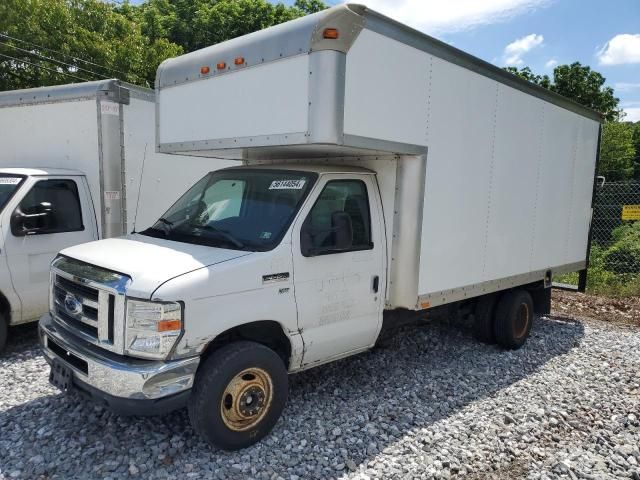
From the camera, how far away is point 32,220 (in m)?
5.46

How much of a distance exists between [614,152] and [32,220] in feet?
109

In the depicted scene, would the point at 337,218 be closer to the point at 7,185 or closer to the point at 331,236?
the point at 331,236

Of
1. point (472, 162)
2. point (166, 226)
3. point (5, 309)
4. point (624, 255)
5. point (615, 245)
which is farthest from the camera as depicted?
point (615, 245)

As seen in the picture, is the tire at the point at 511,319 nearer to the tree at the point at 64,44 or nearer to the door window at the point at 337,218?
the door window at the point at 337,218

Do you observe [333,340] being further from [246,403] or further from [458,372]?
[458,372]

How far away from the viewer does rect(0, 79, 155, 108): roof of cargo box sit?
19.6 feet

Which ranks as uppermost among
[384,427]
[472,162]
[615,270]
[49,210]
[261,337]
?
[472,162]

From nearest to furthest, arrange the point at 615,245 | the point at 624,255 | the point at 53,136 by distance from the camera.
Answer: the point at 53,136 → the point at 624,255 → the point at 615,245

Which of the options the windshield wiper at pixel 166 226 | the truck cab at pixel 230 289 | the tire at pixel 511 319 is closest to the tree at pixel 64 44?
the windshield wiper at pixel 166 226

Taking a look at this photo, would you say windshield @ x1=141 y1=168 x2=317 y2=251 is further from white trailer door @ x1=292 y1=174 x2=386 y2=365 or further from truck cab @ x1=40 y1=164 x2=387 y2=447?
white trailer door @ x1=292 y1=174 x2=386 y2=365

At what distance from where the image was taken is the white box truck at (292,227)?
11.2ft

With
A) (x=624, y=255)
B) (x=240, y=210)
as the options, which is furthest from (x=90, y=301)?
(x=624, y=255)

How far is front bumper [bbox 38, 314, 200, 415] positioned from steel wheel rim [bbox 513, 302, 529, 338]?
4594mm

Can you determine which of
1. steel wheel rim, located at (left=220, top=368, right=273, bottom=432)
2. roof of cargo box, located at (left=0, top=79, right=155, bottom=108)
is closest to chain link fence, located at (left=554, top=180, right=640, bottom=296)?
steel wheel rim, located at (left=220, top=368, right=273, bottom=432)
